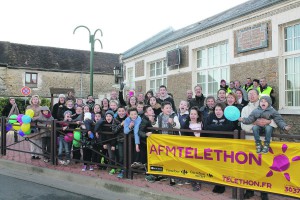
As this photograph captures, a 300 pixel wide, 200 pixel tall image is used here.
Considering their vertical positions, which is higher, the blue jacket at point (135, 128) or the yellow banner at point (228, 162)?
the blue jacket at point (135, 128)

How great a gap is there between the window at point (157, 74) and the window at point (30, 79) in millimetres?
21738

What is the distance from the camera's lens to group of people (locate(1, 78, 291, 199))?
465cm

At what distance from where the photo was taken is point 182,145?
5.41m

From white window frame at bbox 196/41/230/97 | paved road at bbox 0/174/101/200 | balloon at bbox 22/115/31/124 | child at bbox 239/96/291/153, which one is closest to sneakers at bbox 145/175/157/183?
paved road at bbox 0/174/101/200

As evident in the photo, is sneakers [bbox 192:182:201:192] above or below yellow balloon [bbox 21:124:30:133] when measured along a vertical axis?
below

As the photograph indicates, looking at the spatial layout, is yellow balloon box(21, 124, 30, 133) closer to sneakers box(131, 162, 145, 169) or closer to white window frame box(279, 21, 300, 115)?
sneakers box(131, 162, 145, 169)

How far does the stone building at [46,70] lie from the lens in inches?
1249

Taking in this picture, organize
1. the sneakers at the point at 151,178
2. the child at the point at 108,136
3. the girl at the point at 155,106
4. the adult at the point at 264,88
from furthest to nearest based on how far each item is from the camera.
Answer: the adult at the point at 264,88 < the girl at the point at 155,106 < the child at the point at 108,136 < the sneakers at the point at 151,178

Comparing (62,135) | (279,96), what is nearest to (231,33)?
(279,96)

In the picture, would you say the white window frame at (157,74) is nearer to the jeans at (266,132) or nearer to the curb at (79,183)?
the curb at (79,183)

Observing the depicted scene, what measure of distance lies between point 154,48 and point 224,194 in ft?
34.2

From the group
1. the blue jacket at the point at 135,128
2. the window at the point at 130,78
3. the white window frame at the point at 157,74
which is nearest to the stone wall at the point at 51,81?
the window at the point at 130,78

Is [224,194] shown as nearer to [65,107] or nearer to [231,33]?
[65,107]

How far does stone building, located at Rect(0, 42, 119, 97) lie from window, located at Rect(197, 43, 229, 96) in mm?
20914
